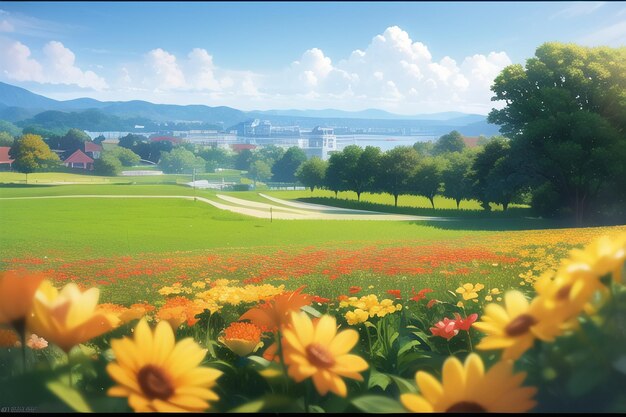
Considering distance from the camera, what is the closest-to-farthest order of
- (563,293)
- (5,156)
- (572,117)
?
(563,293), (572,117), (5,156)

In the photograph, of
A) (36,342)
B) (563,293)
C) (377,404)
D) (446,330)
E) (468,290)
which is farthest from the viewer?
(468,290)

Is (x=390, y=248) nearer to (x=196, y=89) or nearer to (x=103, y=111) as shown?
(x=196, y=89)

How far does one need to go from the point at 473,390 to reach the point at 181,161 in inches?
100

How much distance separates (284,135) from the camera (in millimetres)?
2906

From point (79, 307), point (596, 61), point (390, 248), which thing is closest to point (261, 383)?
point (79, 307)

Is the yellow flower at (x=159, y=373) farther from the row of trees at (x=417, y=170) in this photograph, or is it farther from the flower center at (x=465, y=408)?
the row of trees at (x=417, y=170)

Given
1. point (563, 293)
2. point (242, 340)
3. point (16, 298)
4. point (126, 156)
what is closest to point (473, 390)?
point (563, 293)

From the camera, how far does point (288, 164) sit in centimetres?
295

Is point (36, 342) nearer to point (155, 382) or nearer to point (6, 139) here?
point (155, 382)

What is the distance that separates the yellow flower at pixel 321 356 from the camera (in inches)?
24.4

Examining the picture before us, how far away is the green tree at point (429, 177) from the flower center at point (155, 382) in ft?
8.30

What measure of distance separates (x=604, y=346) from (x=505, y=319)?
0.11 metres

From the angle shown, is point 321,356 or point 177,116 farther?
point 177,116

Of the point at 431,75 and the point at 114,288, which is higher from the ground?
the point at 431,75
